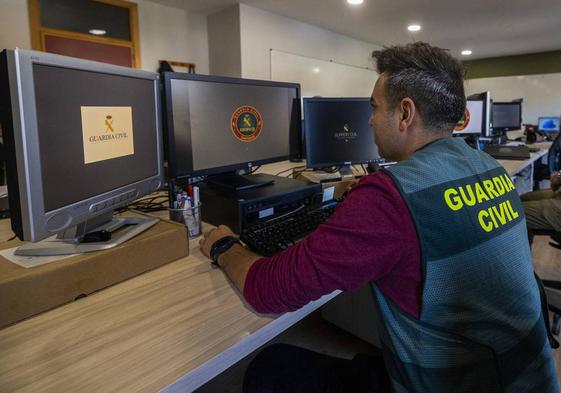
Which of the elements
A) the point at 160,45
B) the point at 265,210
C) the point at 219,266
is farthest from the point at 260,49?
the point at 219,266

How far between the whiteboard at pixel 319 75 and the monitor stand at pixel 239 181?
143 inches

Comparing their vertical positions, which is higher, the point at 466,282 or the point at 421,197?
the point at 421,197

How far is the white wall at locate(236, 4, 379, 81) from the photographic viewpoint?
4582 mm

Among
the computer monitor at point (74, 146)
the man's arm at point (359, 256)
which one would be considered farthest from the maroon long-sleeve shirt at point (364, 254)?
the computer monitor at point (74, 146)

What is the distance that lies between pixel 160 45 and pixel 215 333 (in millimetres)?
4360

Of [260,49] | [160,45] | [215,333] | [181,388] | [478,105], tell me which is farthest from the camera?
[260,49]

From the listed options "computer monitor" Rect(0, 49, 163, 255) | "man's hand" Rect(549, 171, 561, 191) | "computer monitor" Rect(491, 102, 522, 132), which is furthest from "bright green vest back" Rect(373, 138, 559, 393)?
"computer monitor" Rect(491, 102, 522, 132)

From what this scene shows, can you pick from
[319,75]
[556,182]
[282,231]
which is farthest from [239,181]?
[319,75]

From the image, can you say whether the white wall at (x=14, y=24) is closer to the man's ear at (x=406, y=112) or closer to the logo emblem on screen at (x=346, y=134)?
the logo emblem on screen at (x=346, y=134)

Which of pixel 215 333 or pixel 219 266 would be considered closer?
pixel 215 333

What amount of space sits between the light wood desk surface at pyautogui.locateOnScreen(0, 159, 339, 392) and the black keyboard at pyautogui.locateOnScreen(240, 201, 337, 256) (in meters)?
0.15

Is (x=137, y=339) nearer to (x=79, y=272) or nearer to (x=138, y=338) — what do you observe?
(x=138, y=338)

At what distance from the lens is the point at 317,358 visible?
99cm

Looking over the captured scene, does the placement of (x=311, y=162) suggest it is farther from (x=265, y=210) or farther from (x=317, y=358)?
(x=317, y=358)
